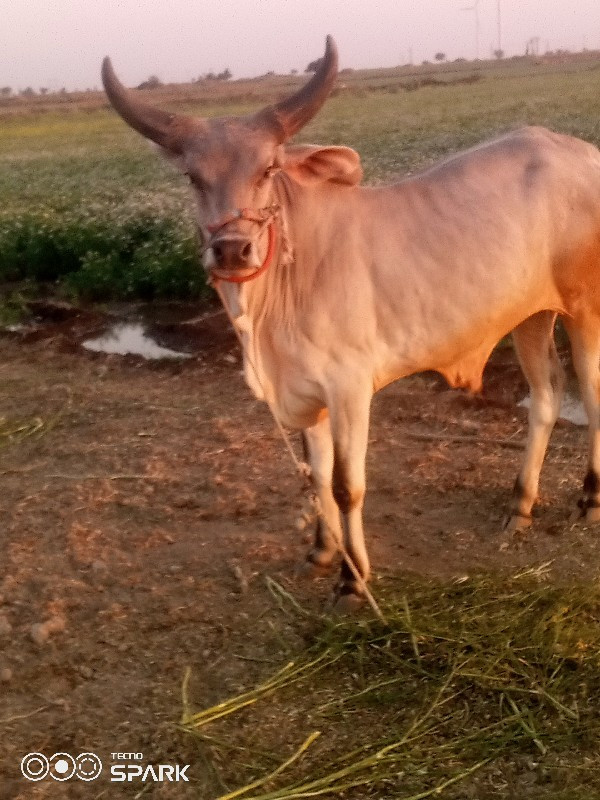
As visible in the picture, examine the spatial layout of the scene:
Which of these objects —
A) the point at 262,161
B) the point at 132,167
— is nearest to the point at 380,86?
the point at 132,167

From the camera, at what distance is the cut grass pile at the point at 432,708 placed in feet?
10.6

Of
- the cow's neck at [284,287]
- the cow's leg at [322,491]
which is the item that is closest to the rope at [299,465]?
the cow's neck at [284,287]

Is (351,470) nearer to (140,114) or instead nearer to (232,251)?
(232,251)

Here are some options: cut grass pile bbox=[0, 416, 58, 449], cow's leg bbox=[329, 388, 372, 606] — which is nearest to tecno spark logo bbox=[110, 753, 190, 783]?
cow's leg bbox=[329, 388, 372, 606]

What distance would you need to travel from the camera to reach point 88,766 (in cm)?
341

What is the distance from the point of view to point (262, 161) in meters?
3.59

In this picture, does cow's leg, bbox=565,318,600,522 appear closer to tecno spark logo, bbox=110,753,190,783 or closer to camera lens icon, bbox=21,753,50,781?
tecno spark logo, bbox=110,753,190,783

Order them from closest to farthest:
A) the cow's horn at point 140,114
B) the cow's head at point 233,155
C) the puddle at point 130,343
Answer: the cow's head at point 233,155, the cow's horn at point 140,114, the puddle at point 130,343

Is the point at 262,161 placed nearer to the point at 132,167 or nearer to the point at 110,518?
the point at 110,518

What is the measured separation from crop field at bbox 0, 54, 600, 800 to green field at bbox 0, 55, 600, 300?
2.36 metres

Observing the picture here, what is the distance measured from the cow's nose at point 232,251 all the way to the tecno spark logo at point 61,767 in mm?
1847

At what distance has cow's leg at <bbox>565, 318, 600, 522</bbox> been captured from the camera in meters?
4.82

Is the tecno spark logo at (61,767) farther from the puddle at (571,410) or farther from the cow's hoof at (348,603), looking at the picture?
the puddle at (571,410)

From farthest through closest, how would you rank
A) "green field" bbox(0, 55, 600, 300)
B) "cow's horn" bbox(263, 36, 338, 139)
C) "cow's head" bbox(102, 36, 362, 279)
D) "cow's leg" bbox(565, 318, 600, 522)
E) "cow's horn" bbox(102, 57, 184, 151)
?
"green field" bbox(0, 55, 600, 300)
"cow's leg" bbox(565, 318, 600, 522)
"cow's horn" bbox(102, 57, 184, 151)
"cow's horn" bbox(263, 36, 338, 139)
"cow's head" bbox(102, 36, 362, 279)
